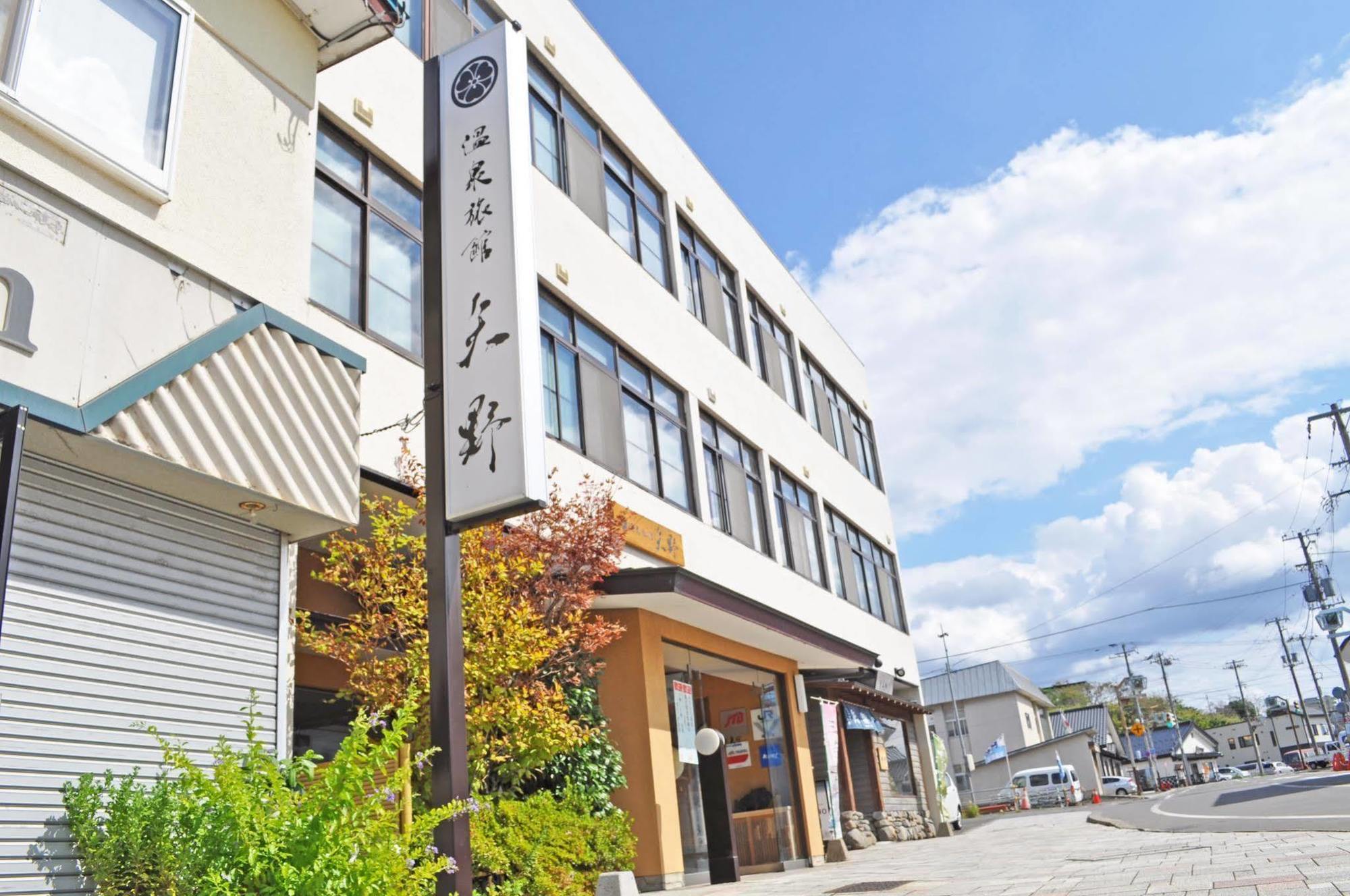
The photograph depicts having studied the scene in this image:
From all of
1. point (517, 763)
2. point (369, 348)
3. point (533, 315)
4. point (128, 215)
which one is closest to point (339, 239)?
point (369, 348)

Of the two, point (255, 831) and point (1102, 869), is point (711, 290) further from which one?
point (255, 831)

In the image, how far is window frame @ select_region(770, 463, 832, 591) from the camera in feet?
61.7

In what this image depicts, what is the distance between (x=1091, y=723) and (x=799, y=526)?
54494 millimetres

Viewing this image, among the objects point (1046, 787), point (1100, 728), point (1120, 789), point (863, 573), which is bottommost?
point (1120, 789)

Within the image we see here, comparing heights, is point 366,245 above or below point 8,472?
above

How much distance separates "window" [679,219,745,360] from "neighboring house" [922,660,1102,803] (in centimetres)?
4152

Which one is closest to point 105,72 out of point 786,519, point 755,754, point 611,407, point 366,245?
point 366,245

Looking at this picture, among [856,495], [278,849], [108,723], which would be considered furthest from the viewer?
[856,495]

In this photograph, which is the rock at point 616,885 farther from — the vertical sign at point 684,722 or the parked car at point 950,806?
the parked car at point 950,806

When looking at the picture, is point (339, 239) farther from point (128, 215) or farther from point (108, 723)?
point (108, 723)

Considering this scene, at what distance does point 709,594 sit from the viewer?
11.9 metres

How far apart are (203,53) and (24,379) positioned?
2.87 m

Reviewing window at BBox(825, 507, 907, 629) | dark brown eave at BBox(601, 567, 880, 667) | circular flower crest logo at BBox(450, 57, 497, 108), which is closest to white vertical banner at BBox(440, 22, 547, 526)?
circular flower crest logo at BBox(450, 57, 497, 108)

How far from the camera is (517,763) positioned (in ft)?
29.0
